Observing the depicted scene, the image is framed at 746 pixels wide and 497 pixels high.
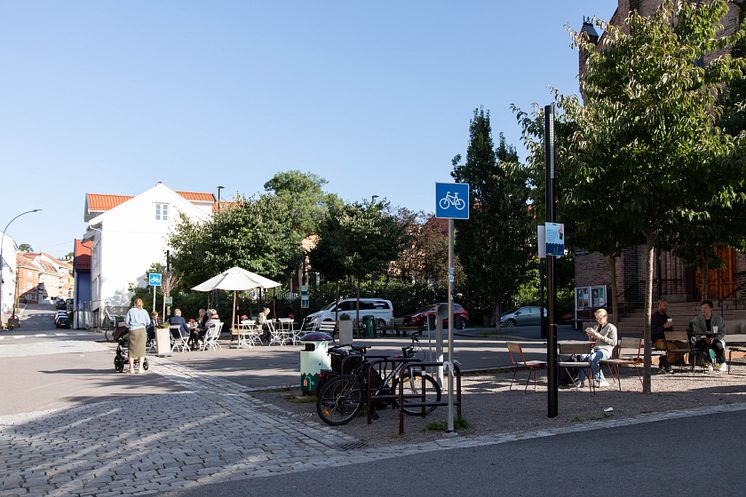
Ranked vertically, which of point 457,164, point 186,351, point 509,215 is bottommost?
point 186,351

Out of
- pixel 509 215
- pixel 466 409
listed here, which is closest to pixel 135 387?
pixel 466 409

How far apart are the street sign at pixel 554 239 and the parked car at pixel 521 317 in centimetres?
3428

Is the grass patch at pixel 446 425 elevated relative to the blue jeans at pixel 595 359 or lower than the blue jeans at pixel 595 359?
lower

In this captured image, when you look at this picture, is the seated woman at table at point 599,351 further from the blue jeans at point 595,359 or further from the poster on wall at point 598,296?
the poster on wall at point 598,296

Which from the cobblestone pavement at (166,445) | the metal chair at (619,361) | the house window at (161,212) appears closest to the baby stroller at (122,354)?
the cobblestone pavement at (166,445)

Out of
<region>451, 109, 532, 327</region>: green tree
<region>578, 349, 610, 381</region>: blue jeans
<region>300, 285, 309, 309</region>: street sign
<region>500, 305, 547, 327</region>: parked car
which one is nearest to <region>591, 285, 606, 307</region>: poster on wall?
<region>451, 109, 532, 327</region>: green tree

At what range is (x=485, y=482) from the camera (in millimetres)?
6109

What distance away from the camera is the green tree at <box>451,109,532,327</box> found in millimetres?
30625

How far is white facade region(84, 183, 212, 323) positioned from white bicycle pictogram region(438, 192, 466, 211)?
46.5m

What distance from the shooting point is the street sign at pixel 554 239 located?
9453 millimetres

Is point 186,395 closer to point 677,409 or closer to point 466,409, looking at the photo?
point 466,409

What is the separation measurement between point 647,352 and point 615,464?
202 inches

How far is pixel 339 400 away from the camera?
915 cm

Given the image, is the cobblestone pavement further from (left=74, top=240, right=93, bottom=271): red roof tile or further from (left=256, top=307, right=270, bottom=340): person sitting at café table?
(left=74, top=240, right=93, bottom=271): red roof tile
